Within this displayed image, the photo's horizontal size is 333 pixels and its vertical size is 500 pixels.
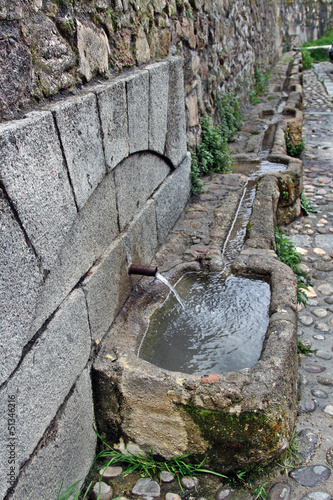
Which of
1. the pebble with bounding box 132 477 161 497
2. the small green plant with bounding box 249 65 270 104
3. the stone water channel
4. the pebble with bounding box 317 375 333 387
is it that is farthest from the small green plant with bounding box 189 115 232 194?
the small green plant with bounding box 249 65 270 104

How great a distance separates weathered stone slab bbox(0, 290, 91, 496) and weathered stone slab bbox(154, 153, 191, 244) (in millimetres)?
1266

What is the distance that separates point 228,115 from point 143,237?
3.83 m

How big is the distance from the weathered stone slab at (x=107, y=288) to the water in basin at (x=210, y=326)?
0.84 ft

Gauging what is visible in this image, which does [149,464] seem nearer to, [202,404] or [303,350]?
[202,404]

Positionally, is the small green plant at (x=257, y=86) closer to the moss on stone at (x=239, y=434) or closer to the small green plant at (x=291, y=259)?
the small green plant at (x=291, y=259)

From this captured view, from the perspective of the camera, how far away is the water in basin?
2.09 meters

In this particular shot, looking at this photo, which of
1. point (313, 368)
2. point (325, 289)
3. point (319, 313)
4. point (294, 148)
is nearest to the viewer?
point (313, 368)

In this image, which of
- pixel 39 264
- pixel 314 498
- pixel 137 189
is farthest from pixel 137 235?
pixel 314 498

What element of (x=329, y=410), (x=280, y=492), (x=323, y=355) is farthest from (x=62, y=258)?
Answer: (x=323, y=355)

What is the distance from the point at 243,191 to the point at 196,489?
2.87m

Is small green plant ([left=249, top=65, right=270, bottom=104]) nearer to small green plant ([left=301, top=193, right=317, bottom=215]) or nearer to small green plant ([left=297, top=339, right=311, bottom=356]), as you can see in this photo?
small green plant ([left=301, top=193, right=317, bottom=215])

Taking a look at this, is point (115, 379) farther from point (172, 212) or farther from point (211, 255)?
point (172, 212)

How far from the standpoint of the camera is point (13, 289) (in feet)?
4.10

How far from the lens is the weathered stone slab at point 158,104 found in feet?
8.24
